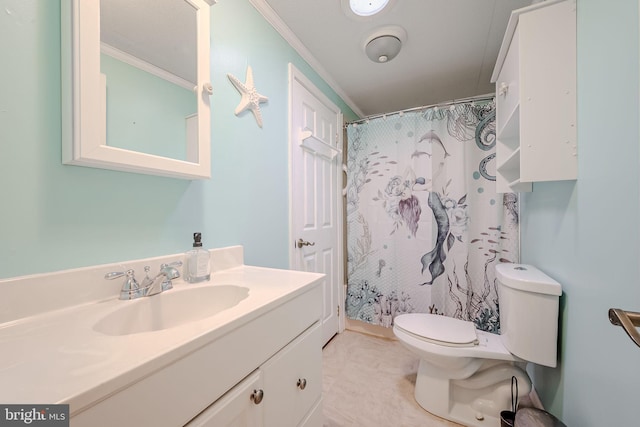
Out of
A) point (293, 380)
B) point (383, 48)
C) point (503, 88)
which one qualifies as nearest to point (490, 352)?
point (293, 380)

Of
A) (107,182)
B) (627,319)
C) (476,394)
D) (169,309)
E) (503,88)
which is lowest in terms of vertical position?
(476,394)

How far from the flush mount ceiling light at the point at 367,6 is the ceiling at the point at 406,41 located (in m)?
0.03

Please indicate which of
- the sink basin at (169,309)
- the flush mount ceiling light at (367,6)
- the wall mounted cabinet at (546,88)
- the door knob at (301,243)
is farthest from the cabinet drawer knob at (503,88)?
the sink basin at (169,309)

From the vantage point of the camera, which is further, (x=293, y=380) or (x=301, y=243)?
(x=301, y=243)

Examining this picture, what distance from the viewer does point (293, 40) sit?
1521 millimetres

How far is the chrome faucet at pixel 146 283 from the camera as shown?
2.31 ft

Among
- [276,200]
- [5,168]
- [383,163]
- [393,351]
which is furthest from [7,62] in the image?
[393,351]

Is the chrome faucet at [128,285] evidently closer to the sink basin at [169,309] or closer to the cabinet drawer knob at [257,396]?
the sink basin at [169,309]

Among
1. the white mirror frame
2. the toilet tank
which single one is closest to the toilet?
the toilet tank

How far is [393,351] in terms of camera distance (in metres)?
1.88

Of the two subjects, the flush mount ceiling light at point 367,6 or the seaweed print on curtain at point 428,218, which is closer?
the flush mount ceiling light at point 367,6

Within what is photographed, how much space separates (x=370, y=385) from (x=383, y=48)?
7.07ft

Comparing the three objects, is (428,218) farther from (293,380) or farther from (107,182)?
(107,182)

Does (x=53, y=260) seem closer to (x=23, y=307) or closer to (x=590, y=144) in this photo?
(x=23, y=307)
